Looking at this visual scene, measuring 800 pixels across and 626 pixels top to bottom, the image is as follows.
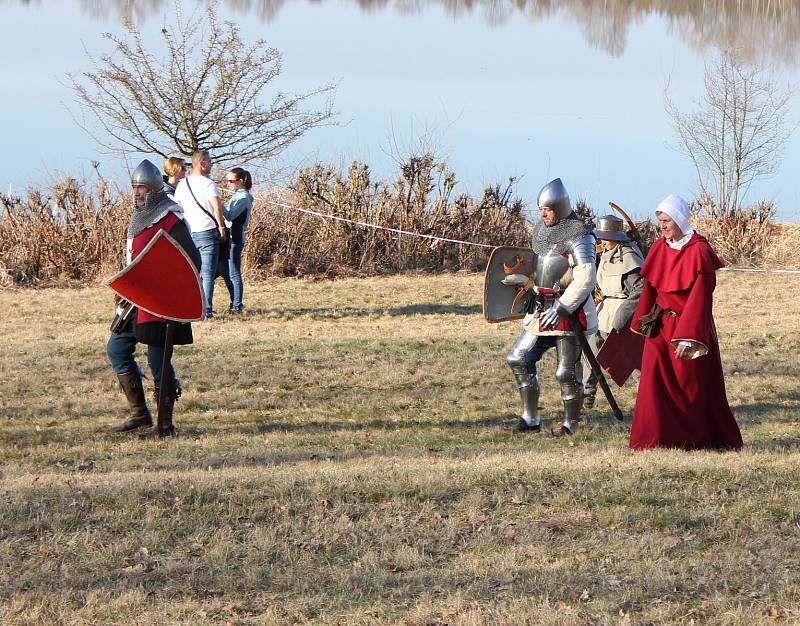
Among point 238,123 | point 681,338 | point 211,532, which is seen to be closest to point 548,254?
point 681,338

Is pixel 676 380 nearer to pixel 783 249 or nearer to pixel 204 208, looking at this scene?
pixel 204 208

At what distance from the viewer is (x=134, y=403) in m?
9.30

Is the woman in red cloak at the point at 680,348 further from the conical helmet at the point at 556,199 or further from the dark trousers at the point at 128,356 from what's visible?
the dark trousers at the point at 128,356

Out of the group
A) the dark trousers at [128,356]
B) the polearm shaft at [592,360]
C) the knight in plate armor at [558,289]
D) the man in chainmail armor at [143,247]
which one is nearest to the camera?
the man in chainmail armor at [143,247]

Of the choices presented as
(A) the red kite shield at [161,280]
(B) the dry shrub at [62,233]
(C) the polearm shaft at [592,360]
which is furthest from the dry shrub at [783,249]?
(A) the red kite shield at [161,280]

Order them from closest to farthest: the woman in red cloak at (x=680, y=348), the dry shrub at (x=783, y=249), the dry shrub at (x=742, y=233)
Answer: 1. the woman in red cloak at (x=680, y=348)
2. the dry shrub at (x=783, y=249)
3. the dry shrub at (x=742, y=233)

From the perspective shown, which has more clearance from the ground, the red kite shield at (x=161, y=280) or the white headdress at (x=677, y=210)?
the white headdress at (x=677, y=210)

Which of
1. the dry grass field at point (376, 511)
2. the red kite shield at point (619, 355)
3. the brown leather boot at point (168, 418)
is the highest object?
the red kite shield at point (619, 355)

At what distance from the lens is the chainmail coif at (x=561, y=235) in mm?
8852

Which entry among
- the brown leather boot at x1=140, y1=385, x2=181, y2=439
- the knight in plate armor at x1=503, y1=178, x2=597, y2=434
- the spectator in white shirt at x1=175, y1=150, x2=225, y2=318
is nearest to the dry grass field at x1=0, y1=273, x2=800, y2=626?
the brown leather boot at x1=140, y1=385, x2=181, y2=439

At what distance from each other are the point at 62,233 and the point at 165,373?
1084cm

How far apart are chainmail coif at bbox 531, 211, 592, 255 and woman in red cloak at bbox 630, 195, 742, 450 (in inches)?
33.1

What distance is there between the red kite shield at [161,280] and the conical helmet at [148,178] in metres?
0.34

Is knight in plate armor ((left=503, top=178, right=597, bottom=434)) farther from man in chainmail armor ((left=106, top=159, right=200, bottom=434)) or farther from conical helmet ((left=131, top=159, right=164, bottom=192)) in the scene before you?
conical helmet ((left=131, top=159, right=164, bottom=192))
